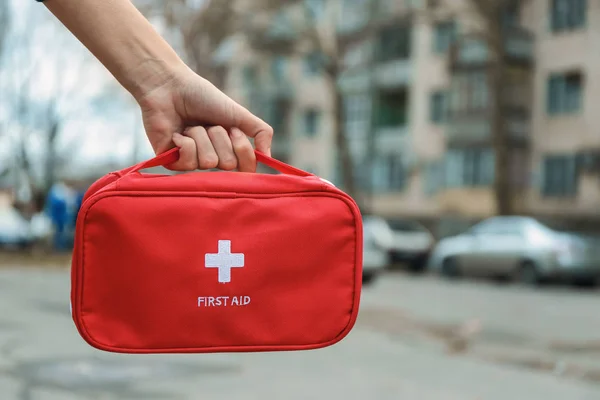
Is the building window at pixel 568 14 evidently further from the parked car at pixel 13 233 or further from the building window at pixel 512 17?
the parked car at pixel 13 233

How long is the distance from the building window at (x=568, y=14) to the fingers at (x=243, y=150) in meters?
32.4

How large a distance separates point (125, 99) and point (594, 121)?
20576mm

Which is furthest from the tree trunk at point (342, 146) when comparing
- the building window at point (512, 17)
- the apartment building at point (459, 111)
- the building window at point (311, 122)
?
the building window at point (311, 122)

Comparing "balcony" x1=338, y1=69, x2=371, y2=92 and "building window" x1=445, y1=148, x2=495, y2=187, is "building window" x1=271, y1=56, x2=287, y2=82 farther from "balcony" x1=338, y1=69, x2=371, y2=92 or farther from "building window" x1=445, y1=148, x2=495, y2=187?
"building window" x1=445, y1=148, x2=495, y2=187

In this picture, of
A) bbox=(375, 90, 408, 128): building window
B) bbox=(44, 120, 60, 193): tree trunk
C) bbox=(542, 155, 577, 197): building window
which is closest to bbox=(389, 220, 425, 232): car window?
bbox=(542, 155, 577, 197): building window

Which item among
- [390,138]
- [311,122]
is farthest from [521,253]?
[311,122]

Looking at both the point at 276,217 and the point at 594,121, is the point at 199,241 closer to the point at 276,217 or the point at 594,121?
the point at 276,217

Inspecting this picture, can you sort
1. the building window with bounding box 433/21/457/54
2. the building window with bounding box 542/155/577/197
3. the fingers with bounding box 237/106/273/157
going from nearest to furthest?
the fingers with bounding box 237/106/273/157
the building window with bounding box 542/155/577/197
the building window with bounding box 433/21/457/54

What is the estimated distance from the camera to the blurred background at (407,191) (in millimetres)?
7137

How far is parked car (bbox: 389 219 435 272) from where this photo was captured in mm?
26062

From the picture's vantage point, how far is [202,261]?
1.80 m

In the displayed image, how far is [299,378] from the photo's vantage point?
6.83 metres

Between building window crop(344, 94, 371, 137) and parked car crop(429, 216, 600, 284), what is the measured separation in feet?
71.3

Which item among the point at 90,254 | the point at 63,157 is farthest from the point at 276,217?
the point at 63,157
